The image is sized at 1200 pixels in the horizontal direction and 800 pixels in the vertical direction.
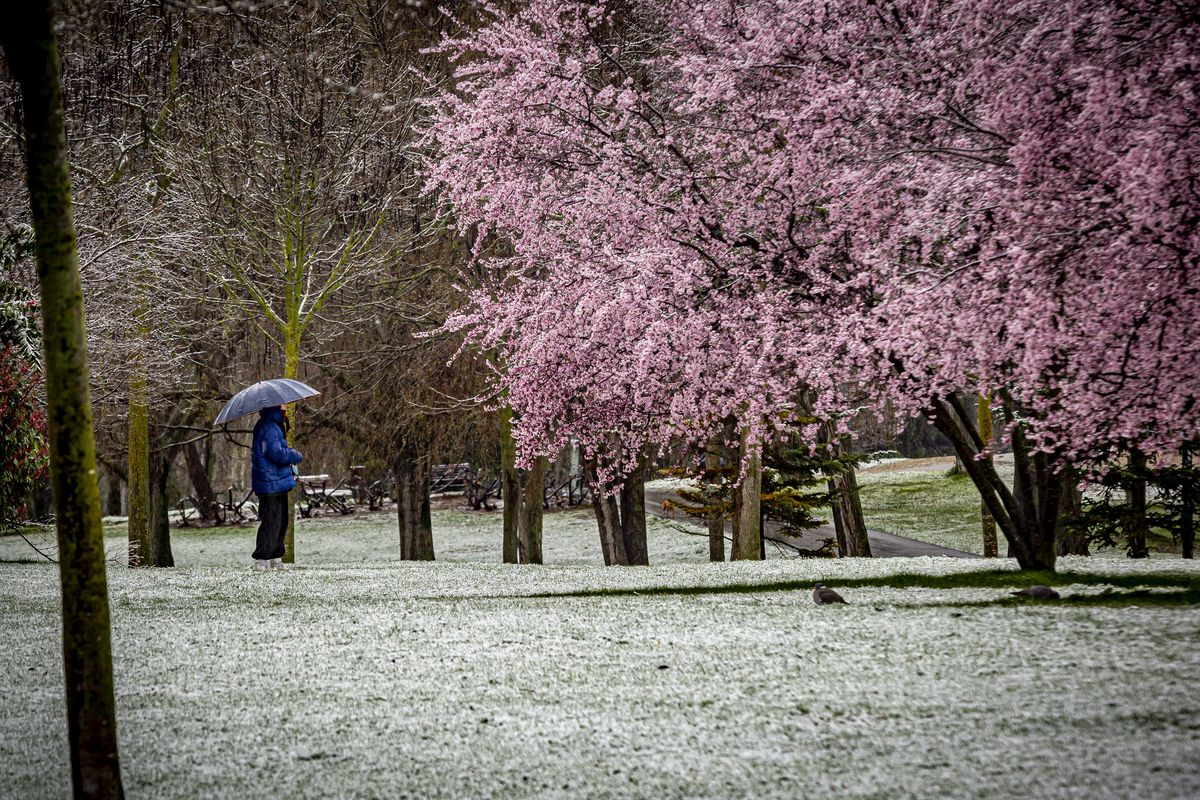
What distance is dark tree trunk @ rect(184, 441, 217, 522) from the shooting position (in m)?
29.9

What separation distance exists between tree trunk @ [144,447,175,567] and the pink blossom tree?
37.4ft

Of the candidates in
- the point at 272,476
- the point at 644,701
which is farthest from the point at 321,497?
the point at 644,701

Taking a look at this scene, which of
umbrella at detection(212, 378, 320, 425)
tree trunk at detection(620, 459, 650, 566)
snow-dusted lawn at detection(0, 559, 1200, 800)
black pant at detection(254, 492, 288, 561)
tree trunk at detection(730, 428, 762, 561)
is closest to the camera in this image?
snow-dusted lawn at detection(0, 559, 1200, 800)

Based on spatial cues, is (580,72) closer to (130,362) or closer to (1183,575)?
(1183,575)

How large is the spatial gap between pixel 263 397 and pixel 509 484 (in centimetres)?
637

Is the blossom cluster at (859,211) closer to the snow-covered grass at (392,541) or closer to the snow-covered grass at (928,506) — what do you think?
the snow-covered grass at (392,541)

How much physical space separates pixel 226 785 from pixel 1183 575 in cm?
814

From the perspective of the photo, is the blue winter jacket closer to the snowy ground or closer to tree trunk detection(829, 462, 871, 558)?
the snowy ground

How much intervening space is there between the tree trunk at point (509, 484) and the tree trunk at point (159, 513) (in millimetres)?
7097

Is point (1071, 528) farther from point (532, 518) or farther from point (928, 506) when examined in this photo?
point (928, 506)

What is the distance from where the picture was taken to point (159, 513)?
787 inches

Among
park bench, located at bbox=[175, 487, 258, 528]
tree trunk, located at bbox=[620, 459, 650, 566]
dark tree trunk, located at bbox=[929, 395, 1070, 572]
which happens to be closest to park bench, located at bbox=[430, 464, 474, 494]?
park bench, located at bbox=[175, 487, 258, 528]

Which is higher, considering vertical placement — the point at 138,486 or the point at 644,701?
the point at 138,486

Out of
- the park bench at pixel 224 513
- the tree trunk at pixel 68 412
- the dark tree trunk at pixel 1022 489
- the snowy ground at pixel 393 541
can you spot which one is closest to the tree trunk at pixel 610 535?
the snowy ground at pixel 393 541
